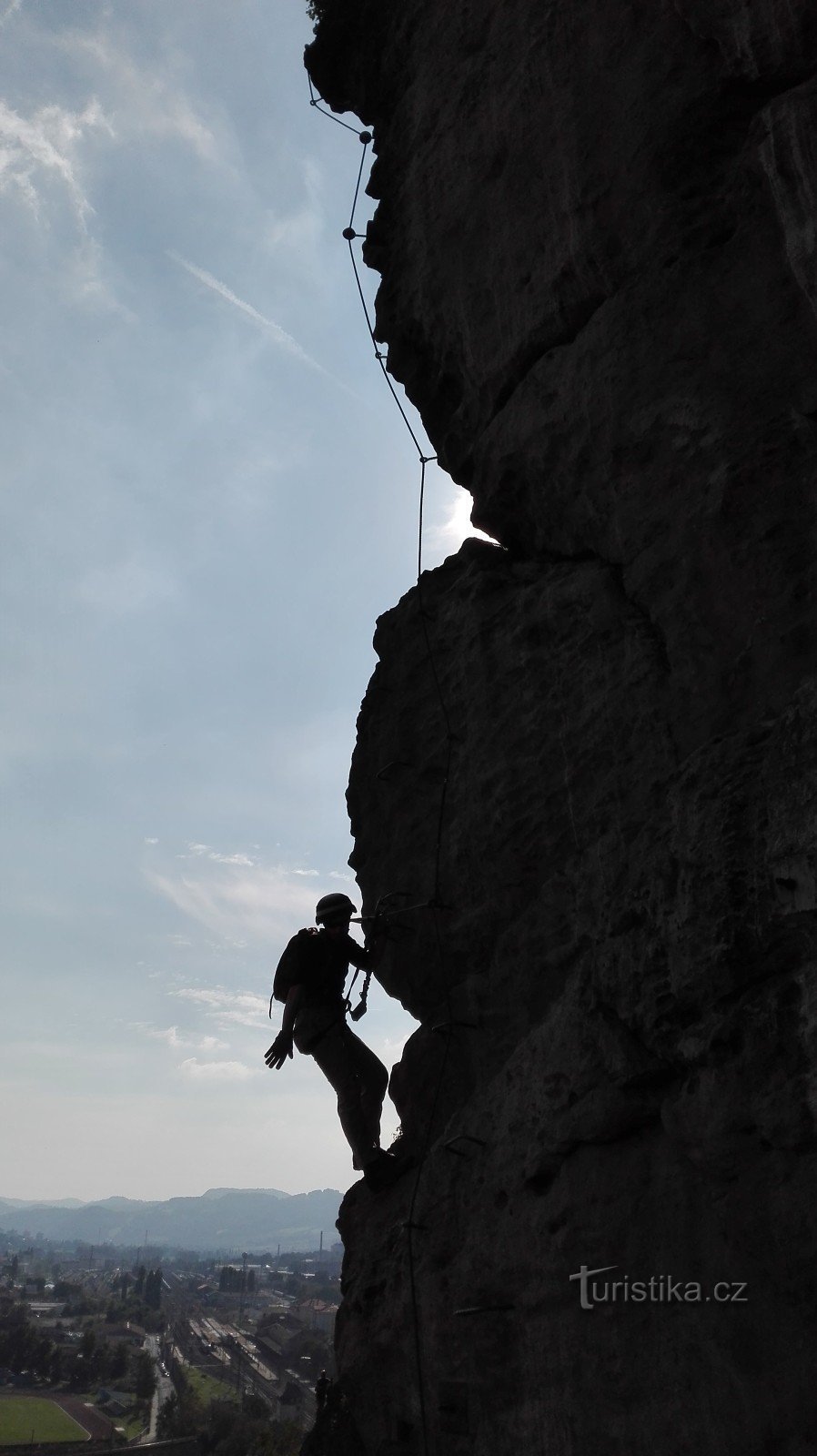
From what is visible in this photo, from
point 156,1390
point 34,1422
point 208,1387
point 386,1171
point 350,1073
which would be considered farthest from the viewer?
point 156,1390

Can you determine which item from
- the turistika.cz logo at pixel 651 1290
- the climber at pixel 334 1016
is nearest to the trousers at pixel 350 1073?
the climber at pixel 334 1016

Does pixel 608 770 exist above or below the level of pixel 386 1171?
above

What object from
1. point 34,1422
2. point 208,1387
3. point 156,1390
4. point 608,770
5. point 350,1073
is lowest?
point 156,1390

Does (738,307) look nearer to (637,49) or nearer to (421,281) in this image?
(637,49)

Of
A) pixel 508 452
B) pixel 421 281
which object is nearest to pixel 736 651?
pixel 508 452

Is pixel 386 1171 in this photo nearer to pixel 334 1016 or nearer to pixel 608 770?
pixel 334 1016

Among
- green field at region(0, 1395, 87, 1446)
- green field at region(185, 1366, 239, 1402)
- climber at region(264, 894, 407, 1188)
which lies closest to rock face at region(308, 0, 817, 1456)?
climber at region(264, 894, 407, 1188)

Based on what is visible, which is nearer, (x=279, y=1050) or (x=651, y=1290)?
(x=651, y=1290)

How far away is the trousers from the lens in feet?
21.3

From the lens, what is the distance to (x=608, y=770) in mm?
5125

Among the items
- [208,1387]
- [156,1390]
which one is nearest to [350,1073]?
[208,1387]

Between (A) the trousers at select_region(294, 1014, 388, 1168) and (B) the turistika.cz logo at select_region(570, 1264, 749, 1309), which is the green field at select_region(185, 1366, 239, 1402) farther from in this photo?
(B) the turistika.cz logo at select_region(570, 1264, 749, 1309)

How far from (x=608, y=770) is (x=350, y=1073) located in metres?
2.89

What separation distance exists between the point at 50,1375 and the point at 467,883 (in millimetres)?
84852
